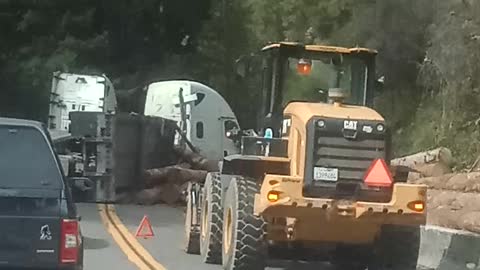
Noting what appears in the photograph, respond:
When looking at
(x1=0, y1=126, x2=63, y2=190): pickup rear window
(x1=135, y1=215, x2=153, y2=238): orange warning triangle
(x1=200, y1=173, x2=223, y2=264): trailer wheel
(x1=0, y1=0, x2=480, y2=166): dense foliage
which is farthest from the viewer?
(x1=0, y1=0, x2=480, y2=166): dense foliage

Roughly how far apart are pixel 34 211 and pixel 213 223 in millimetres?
7300

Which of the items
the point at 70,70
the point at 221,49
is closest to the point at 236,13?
the point at 221,49

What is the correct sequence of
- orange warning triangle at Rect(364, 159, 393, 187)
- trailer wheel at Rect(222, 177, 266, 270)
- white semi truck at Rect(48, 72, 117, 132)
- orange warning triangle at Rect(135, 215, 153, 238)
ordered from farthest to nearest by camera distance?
1. white semi truck at Rect(48, 72, 117, 132)
2. orange warning triangle at Rect(135, 215, 153, 238)
3. trailer wheel at Rect(222, 177, 266, 270)
4. orange warning triangle at Rect(364, 159, 393, 187)

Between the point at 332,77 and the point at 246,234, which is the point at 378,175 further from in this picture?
the point at 332,77

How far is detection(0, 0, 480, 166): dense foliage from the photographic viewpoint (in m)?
25.5

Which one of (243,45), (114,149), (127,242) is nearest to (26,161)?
(127,242)

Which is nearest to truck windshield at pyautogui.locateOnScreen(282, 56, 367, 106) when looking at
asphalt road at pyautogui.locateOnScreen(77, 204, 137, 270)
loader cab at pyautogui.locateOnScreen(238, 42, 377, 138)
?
loader cab at pyautogui.locateOnScreen(238, 42, 377, 138)

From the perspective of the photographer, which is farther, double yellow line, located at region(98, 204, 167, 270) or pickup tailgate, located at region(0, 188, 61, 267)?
double yellow line, located at region(98, 204, 167, 270)

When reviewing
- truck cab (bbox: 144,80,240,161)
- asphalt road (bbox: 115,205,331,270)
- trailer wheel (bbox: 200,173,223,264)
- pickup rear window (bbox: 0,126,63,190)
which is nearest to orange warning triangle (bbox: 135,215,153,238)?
asphalt road (bbox: 115,205,331,270)

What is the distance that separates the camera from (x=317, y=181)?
47.5 ft

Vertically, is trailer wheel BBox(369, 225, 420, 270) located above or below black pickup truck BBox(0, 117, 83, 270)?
below

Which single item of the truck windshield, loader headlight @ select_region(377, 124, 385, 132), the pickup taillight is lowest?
the pickup taillight

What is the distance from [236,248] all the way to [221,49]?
39443 mm

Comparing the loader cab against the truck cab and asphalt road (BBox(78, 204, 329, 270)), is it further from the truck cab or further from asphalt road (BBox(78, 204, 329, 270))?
the truck cab
